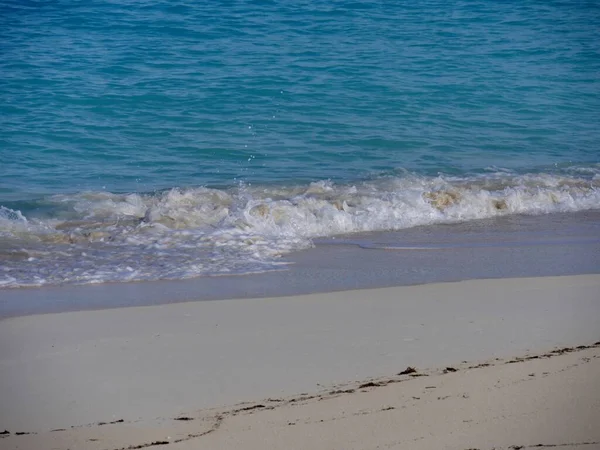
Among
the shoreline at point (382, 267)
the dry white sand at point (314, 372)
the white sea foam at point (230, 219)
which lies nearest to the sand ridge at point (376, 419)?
the dry white sand at point (314, 372)

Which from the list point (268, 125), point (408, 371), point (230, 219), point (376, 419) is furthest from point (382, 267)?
point (268, 125)

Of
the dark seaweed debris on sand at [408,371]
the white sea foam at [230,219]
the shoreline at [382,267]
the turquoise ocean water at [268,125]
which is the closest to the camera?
the dark seaweed debris on sand at [408,371]

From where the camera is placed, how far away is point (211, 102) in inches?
454

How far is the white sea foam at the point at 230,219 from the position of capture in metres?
5.58

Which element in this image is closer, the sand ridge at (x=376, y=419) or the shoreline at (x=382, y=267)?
the sand ridge at (x=376, y=419)

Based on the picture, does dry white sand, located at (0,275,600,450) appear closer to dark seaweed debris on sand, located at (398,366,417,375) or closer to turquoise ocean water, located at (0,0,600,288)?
dark seaweed debris on sand, located at (398,366,417,375)

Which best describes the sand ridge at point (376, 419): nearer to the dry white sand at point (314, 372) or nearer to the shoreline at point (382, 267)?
the dry white sand at point (314, 372)

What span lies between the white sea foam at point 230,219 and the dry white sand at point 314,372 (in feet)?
3.86

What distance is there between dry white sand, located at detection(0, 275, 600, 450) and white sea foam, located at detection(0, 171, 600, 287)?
1176 mm

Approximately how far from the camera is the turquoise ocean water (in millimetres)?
6574

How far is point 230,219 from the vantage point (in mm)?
6707

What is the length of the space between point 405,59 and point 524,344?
10.8 meters

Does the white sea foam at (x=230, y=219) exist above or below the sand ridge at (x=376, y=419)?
below

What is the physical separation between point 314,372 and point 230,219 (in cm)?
341
